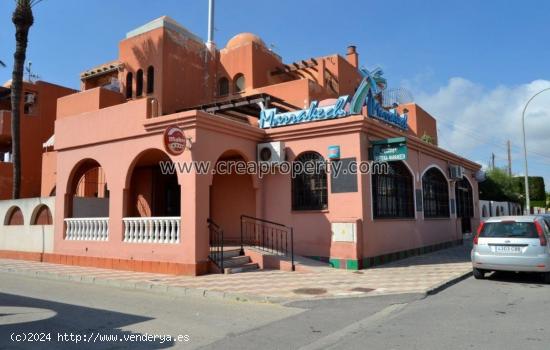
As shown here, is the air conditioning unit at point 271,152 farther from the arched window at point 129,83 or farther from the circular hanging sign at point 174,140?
the arched window at point 129,83

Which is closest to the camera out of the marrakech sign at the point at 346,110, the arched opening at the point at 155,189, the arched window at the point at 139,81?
the marrakech sign at the point at 346,110

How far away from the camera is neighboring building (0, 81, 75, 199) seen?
2248cm

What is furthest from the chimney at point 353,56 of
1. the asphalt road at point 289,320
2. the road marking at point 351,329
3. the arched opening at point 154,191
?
the road marking at point 351,329

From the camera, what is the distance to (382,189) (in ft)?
45.1

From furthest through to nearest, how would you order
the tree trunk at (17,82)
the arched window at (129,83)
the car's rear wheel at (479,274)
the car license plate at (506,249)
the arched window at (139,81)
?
the arched window at (129,83)
the arched window at (139,81)
the tree trunk at (17,82)
the car's rear wheel at (479,274)
the car license plate at (506,249)

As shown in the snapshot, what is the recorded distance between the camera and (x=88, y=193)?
20203 mm

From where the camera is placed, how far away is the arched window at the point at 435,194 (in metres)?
16.9

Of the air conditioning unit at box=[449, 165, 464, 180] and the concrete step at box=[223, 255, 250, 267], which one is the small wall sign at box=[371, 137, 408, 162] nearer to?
the concrete step at box=[223, 255, 250, 267]

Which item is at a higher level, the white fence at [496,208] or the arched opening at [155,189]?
the arched opening at [155,189]

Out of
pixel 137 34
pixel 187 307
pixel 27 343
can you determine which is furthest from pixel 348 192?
pixel 137 34

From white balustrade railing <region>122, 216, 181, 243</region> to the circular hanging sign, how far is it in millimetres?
1847

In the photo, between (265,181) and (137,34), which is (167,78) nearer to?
(137,34)

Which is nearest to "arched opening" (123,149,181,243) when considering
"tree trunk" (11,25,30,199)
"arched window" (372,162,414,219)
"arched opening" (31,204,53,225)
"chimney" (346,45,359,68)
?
"arched opening" (31,204,53,225)

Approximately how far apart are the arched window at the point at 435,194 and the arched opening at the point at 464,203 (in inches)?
86.0
